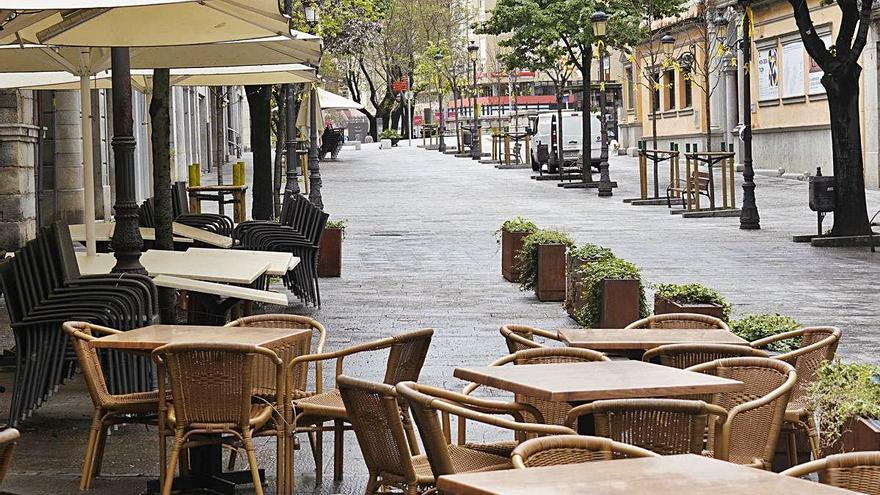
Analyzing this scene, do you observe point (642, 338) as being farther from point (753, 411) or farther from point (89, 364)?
point (89, 364)

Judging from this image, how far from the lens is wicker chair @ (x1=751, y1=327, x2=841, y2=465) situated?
6715mm

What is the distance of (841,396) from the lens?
6.08m

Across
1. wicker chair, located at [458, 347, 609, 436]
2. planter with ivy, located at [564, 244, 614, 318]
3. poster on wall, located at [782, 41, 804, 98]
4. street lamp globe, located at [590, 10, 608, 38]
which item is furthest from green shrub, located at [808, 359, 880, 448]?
poster on wall, located at [782, 41, 804, 98]

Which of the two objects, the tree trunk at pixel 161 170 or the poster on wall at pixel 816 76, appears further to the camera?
the poster on wall at pixel 816 76

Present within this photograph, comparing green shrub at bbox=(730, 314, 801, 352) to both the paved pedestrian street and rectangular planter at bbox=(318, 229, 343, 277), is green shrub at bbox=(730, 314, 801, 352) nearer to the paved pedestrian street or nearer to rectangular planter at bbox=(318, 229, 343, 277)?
the paved pedestrian street

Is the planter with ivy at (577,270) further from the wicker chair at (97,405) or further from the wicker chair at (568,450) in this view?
the wicker chair at (568,450)

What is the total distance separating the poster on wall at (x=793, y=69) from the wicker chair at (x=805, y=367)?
3442 cm

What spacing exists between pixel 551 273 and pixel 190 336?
8181mm

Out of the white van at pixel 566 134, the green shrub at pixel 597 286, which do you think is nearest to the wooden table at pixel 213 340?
the green shrub at pixel 597 286

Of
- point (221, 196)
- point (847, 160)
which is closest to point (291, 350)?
point (847, 160)

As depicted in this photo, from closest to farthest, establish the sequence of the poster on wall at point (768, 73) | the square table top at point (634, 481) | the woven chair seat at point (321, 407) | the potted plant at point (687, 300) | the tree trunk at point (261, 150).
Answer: the square table top at point (634, 481) → the woven chair seat at point (321, 407) → the potted plant at point (687, 300) → the tree trunk at point (261, 150) → the poster on wall at point (768, 73)

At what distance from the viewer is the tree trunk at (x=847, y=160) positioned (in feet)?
69.4

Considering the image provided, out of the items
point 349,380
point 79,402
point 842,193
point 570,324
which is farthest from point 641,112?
point 349,380

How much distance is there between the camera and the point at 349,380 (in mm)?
5402
